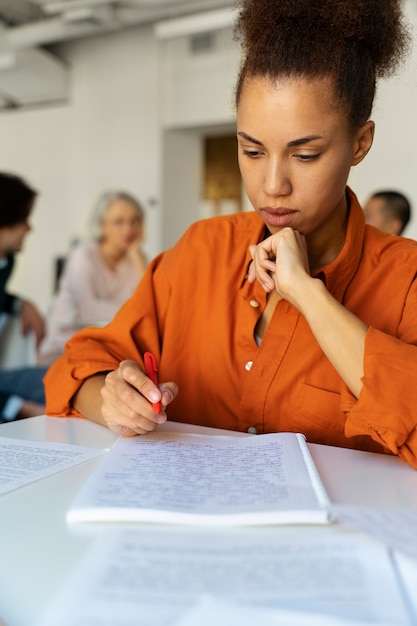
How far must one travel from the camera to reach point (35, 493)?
69cm

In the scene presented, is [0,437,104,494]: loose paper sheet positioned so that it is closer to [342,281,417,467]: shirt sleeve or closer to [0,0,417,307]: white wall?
[342,281,417,467]: shirt sleeve

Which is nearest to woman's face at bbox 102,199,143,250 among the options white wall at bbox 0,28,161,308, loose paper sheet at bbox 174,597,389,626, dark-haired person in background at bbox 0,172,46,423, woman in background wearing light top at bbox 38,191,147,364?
woman in background wearing light top at bbox 38,191,147,364

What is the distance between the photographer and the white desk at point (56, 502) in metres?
0.49

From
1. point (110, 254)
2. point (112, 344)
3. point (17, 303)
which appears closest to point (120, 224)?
point (110, 254)

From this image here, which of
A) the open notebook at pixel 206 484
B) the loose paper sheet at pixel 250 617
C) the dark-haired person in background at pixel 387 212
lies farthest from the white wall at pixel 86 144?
the loose paper sheet at pixel 250 617

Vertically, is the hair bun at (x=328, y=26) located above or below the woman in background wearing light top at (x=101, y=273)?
above

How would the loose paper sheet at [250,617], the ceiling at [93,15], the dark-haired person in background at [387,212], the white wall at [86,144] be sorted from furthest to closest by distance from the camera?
the white wall at [86,144] < the ceiling at [93,15] < the dark-haired person in background at [387,212] < the loose paper sheet at [250,617]

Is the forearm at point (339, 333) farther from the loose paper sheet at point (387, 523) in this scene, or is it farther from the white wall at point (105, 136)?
the white wall at point (105, 136)

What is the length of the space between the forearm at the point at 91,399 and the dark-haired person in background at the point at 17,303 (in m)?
1.49

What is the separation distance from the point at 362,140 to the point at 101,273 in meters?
2.87

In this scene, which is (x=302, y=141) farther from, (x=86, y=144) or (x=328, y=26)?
(x=86, y=144)

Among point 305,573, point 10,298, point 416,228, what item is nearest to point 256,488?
point 305,573

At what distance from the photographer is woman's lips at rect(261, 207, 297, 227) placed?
1040 millimetres

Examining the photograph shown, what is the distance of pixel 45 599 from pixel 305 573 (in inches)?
7.5
